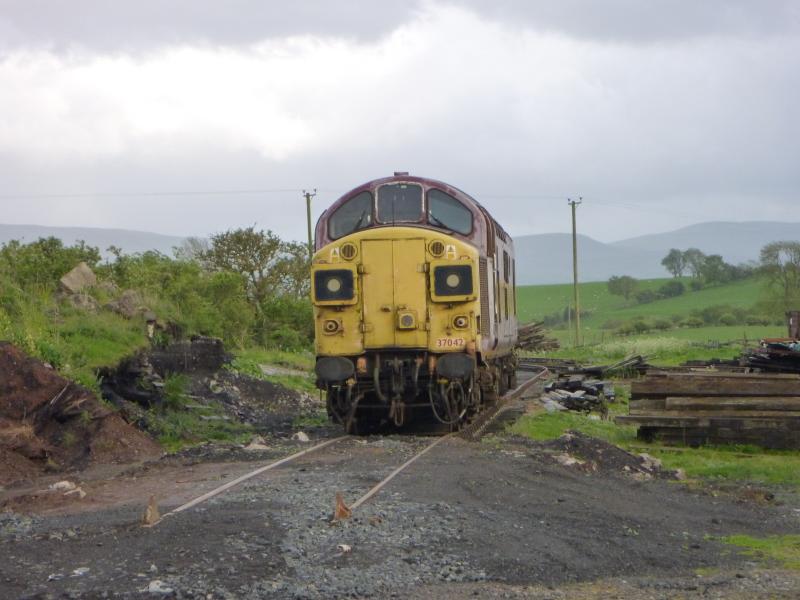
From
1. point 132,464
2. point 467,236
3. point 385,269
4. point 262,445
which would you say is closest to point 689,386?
point 467,236

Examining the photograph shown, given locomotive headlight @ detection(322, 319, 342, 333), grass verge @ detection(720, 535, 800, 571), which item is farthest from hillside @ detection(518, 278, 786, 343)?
grass verge @ detection(720, 535, 800, 571)

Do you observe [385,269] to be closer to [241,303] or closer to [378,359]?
[378,359]

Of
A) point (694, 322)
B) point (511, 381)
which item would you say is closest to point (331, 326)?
point (511, 381)

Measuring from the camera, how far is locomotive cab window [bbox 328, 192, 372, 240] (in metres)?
16.5

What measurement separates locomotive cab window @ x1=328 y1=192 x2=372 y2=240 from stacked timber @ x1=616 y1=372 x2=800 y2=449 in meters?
5.63

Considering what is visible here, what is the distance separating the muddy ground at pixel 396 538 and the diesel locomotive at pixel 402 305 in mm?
3519

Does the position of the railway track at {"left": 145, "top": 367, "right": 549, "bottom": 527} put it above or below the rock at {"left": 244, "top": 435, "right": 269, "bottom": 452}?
below

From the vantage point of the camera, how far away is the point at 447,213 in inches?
648

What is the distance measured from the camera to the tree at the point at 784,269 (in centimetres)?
7029

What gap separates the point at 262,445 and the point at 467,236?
4.69 metres

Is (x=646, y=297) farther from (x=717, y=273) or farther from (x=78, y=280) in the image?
(x=78, y=280)

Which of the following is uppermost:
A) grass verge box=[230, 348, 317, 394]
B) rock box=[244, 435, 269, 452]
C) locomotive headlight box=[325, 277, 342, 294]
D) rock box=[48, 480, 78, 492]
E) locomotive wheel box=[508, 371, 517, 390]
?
locomotive headlight box=[325, 277, 342, 294]

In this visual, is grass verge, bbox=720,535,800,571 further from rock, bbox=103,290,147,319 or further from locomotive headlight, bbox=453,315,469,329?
rock, bbox=103,290,147,319

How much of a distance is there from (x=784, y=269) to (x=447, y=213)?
2593 inches
